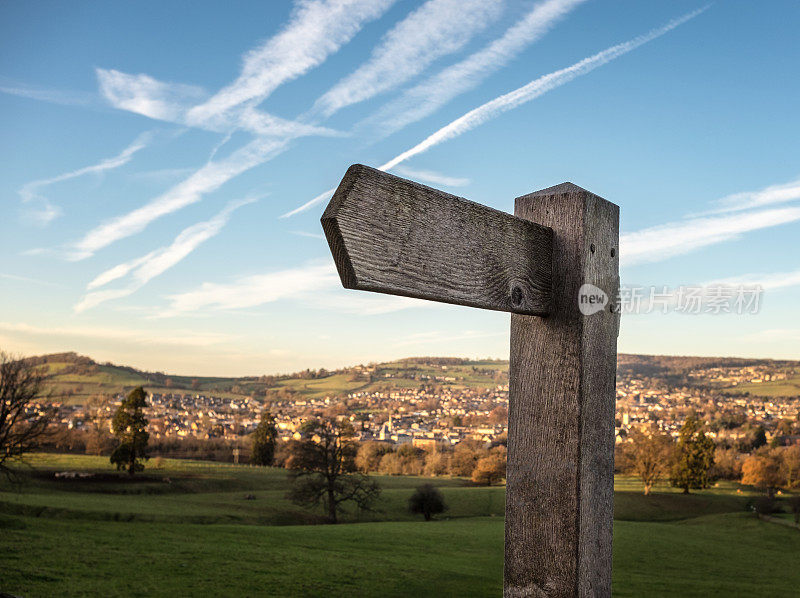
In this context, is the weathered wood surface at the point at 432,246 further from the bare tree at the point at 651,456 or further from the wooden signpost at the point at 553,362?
the bare tree at the point at 651,456

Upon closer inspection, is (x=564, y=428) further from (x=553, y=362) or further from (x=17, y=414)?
(x=17, y=414)

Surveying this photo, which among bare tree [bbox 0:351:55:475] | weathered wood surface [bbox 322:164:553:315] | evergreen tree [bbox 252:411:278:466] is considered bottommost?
evergreen tree [bbox 252:411:278:466]

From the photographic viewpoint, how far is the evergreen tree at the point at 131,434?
132 feet

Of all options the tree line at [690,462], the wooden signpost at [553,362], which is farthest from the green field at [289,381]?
the wooden signpost at [553,362]

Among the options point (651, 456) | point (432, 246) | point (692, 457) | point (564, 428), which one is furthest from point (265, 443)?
point (432, 246)

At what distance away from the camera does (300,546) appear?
19.2 metres

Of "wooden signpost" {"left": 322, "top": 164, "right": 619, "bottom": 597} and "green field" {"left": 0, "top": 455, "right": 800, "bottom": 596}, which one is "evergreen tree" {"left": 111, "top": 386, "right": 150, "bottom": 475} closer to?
"green field" {"left": 0, "top": 455, "right": 800, "bottom": 596}

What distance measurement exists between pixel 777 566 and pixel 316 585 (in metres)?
18.2

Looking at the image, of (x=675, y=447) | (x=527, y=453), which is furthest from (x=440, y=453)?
(x=527, y=453)

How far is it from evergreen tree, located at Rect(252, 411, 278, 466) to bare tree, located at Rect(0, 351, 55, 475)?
87.0ft

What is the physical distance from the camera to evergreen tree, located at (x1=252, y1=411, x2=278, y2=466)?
50.1 m

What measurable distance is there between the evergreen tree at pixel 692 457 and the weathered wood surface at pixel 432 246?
4523 cm

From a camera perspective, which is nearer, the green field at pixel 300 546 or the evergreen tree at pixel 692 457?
the green field at pixel 300 546

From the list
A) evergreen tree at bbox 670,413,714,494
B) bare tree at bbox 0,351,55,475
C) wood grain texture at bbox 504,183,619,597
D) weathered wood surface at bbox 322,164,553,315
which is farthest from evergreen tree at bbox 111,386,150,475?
weathered wood surface at bbox 322,164,553,315
